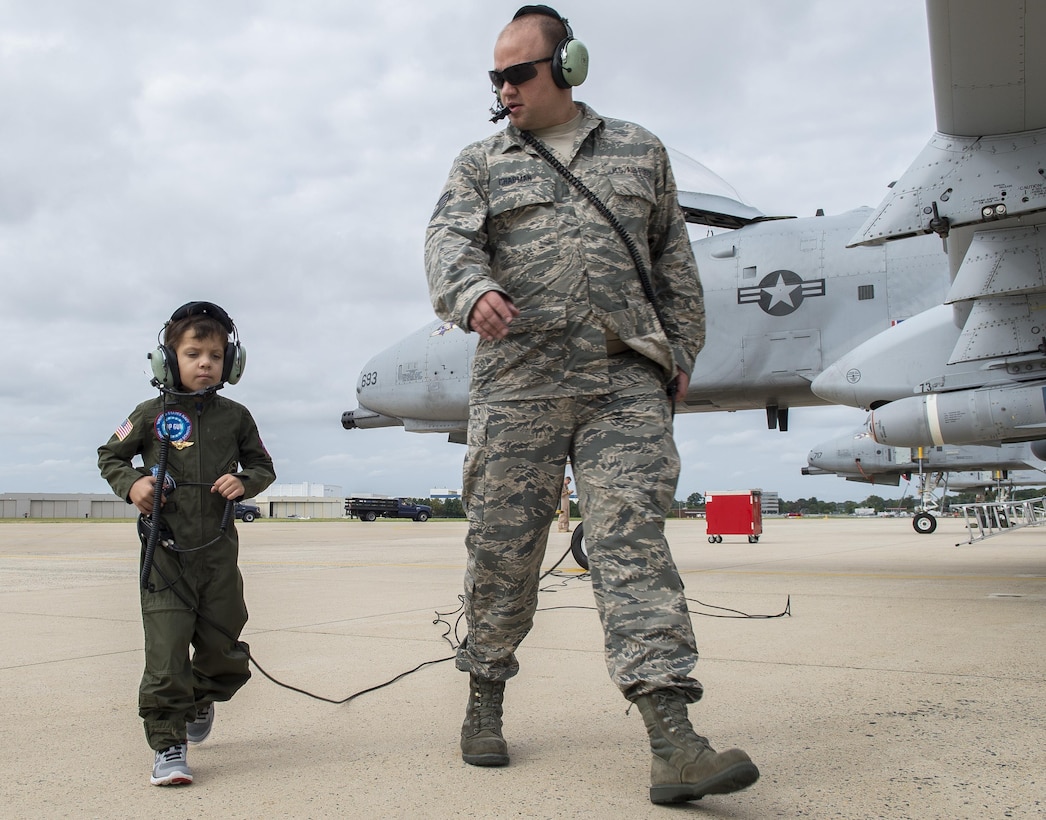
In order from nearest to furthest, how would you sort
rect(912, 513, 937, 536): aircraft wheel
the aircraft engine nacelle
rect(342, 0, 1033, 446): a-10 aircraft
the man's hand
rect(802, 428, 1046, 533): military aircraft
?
the man's hand
rect(342, 0, 1033, 446): a-10 aircraft
the aircraft engine nacelle
rect(912, 513, 937, 536): aircraft wheel
rect(802, 428, 1046, 533): military aircraft

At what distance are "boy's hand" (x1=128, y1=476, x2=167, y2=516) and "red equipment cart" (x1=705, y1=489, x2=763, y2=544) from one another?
15.3 m

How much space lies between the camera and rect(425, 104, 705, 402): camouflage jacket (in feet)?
8.43

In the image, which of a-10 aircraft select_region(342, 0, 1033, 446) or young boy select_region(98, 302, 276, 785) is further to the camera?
a-10 aircraft select_region(342, 0, 1033, 446)

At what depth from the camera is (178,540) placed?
2.59m

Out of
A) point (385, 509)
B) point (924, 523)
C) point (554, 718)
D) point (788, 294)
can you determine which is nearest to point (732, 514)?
point (924, 523)

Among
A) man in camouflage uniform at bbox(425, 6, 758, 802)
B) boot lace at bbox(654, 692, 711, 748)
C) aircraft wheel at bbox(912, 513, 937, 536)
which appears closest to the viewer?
boot lace at bbox(654, 692, 711, 748)

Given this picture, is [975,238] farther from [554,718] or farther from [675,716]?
[675,716]

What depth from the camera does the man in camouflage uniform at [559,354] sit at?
7.86 ft

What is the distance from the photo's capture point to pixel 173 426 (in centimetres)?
267

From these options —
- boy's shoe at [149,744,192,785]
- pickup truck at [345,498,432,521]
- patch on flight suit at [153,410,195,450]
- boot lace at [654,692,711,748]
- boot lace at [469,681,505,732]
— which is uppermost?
patch on flight suit at [153,410,195,450]

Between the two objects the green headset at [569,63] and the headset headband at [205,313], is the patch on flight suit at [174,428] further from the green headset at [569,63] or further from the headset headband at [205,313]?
the green headset at [569,63]

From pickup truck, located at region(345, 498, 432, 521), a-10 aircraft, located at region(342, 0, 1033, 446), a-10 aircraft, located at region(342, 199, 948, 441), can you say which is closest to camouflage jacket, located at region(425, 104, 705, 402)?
a-10 aircraft, located at region(342, 0, 1033, 446)

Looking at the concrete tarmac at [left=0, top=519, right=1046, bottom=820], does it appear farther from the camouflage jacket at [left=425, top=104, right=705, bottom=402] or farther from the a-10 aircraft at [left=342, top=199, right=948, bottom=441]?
the a-10 aircraft at [left=342, top=199, right=948, bottom=441]

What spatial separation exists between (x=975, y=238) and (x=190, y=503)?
623 cm
